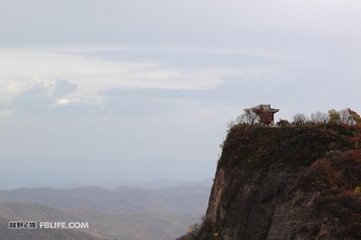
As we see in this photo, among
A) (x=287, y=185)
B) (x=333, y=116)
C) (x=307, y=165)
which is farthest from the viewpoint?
(x=333, y=116)

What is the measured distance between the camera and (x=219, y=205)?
45406 millimetres

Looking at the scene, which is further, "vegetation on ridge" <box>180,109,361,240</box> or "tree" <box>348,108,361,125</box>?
"tree" <box>348,108,361,125</box>

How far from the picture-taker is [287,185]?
36.9 meters

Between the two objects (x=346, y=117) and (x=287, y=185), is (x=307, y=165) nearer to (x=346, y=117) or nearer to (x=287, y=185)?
(x=287, y=185)

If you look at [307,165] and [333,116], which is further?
[333,116]

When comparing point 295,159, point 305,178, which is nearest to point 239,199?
point 295,159

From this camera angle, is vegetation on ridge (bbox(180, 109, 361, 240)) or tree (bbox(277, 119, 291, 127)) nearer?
vegetation on ridge (bbox(180, 109, 361, 240))

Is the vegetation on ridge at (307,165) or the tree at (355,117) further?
the tree at (355,117)

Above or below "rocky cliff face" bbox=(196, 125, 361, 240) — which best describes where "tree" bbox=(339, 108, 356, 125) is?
above

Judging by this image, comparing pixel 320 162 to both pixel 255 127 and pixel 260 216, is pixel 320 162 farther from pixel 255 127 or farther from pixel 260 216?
pixel 255 127

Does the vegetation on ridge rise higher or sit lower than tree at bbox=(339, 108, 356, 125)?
lower

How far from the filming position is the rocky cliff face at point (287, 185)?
30.5 metres

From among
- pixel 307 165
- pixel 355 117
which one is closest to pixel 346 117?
pixel 355 117

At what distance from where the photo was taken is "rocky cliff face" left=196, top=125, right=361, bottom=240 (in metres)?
30.5
